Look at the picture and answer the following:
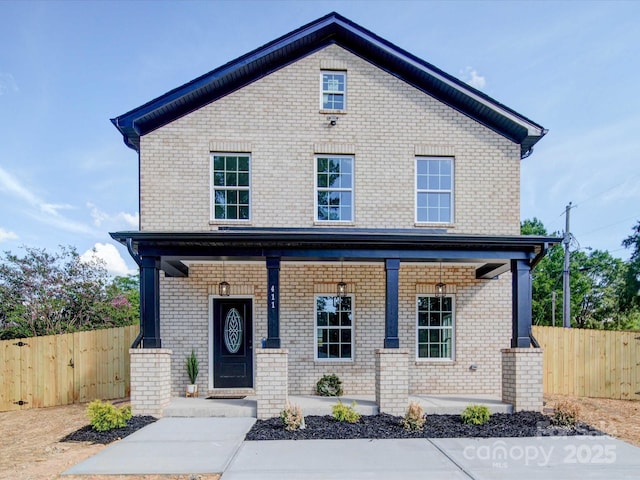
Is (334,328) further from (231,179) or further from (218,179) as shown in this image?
(218,179)

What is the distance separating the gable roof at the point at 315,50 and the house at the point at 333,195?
0.10 ft

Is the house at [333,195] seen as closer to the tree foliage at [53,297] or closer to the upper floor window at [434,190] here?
the upper floor window at [434,190]

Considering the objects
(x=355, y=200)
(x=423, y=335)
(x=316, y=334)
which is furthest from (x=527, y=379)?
(x=355, y=200)

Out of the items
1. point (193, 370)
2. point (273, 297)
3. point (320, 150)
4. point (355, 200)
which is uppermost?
point (320, 150)

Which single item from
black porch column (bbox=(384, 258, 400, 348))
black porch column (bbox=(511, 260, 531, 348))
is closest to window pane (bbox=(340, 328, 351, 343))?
black porch column (bbox=(384, 258, 400, 348))

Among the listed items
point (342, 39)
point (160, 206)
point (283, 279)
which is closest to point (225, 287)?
point (283, 279)

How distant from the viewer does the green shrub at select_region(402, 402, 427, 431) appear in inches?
258

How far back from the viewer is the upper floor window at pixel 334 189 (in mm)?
9391

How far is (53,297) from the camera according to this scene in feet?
42.6

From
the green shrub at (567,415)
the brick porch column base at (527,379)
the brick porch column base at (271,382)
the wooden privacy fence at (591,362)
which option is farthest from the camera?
the wooden privacy fence at (591,362)

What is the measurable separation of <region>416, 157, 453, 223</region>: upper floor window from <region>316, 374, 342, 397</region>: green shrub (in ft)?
13.3

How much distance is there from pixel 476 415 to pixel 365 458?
261cm

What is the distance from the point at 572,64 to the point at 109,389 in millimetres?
17157

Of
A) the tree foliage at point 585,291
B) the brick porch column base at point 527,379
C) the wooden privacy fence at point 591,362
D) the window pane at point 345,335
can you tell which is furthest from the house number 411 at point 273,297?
the tree foliage at point 585,291
